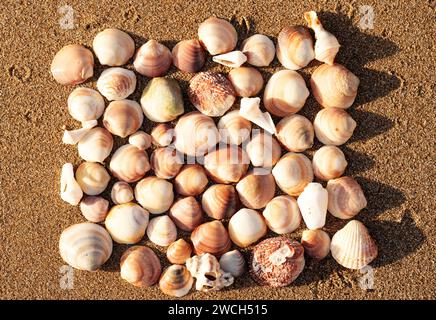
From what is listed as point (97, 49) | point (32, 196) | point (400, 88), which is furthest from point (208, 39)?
point (32, 196)

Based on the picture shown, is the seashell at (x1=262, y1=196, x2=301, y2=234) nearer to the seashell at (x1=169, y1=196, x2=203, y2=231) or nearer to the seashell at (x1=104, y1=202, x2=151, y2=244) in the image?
the seashell at (x1=169, y1=196, x2=203, y2=231)

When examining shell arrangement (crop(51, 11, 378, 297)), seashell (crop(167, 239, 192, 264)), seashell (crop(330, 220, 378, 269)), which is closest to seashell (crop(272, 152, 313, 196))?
shell arrangement (crop(51, 11, 378, 297))

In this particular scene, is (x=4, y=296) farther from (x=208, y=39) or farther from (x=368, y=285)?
(x=368, y=285)

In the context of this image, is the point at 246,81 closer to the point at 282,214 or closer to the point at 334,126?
the point at 334,126

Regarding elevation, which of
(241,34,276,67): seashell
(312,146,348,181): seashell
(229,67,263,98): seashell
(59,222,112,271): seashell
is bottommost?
(59,222,112,271): seashell

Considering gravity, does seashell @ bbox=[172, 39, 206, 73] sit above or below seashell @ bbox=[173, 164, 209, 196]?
above

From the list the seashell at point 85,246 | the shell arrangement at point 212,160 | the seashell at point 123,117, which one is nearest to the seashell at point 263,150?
the shell arrangement at point 212,160
